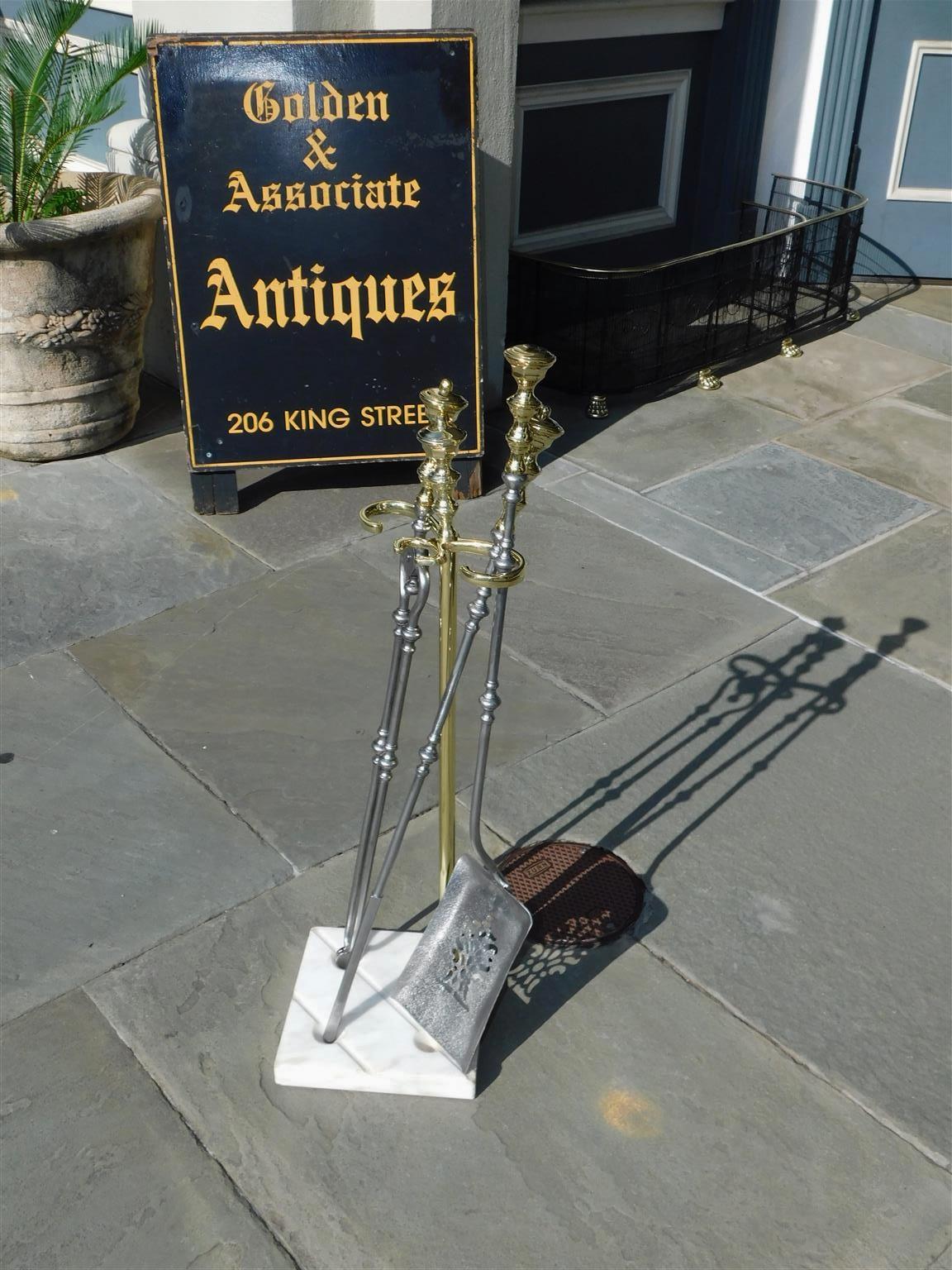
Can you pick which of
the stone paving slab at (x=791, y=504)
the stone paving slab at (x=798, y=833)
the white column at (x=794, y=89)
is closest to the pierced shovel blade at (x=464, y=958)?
the stone paving slab at (x=798, y=833)

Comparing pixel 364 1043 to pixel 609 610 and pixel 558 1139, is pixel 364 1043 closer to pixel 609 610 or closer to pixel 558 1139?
pixel 558 1139

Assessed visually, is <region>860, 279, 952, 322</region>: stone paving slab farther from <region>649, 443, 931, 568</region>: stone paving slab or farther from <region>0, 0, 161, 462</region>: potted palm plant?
<region>0, 0, 161, 462</region>: potted palm plant

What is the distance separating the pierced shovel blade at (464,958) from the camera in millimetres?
2775

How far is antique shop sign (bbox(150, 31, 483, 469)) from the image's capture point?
4.76 meters

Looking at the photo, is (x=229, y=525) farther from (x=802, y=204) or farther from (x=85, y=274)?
(x=802, y=204)

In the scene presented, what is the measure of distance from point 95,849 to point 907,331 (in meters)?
5.98

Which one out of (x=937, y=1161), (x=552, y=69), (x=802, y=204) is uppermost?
(x=552, y=69)

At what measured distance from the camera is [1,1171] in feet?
8.73

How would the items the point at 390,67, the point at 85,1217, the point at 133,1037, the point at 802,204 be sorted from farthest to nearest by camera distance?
the point at 802,204, the point at 390,67, the point at 133,1037, the point at 85,1217

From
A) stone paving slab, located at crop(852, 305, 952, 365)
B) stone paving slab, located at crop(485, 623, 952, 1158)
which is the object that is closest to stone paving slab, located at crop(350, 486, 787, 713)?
stone paving slab, located at crop(485, 623, 952, 1158)

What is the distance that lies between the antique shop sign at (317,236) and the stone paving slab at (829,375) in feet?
6.81

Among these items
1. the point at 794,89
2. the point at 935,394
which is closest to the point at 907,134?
the point at 794,89

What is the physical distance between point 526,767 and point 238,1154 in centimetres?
155

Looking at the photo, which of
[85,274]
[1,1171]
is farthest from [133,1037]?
[85,274]
